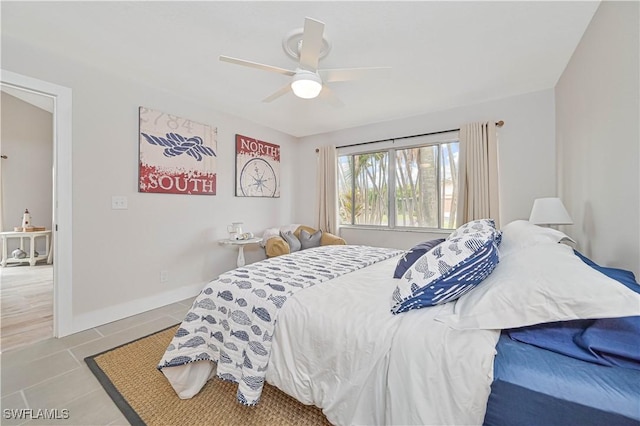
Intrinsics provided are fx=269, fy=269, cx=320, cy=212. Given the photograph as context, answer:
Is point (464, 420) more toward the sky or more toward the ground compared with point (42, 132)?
more toward the ground

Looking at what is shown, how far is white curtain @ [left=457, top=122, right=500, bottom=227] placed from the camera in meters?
3.25

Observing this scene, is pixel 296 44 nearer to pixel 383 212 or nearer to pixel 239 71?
pixel 239 71

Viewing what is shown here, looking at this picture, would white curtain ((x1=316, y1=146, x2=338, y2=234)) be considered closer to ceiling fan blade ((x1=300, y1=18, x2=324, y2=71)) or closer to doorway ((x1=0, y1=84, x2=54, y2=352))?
ceiling fan blade ((x1=300, y1=18, x2=324, y2=71))

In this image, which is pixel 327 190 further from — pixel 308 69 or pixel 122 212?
pixel 122 212

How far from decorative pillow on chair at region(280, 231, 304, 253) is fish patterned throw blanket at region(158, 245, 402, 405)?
2.15m

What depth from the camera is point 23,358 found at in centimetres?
201

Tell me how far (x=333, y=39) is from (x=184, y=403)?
263 centimetres

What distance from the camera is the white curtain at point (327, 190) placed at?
4555 mm

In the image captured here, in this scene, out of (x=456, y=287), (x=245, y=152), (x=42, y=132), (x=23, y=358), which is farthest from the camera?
(x=42, y=132)

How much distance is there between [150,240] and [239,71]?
2.06 metres

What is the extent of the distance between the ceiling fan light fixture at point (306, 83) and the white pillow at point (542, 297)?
1.64m

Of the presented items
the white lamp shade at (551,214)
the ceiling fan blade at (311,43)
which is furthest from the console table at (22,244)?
the white lamp shade at (551,214)

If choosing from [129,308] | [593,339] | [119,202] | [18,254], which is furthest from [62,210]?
[18,254]

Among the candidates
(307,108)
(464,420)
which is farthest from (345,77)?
(464,420)
